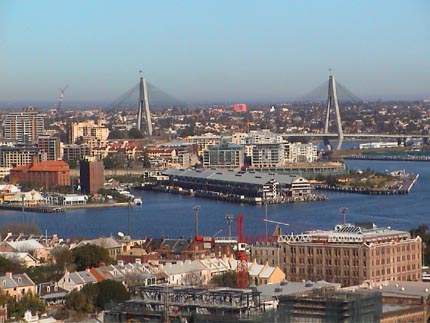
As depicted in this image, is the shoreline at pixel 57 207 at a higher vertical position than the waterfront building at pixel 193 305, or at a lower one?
lower

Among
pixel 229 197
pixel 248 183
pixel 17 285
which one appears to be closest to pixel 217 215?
pixel 229 197

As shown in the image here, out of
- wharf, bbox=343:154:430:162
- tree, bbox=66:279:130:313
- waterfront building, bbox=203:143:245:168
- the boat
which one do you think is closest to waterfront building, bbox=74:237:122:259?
Result: tree, bbox=66:279:130:313

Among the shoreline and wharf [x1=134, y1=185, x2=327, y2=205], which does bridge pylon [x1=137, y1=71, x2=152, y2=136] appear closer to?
wharf [x1=134, y1=185, x2=327, y2=205]

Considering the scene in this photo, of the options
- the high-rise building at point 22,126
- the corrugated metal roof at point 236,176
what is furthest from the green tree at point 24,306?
the high-rise building at point 22,126

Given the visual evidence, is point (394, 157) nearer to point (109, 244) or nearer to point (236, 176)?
point (236, 176)

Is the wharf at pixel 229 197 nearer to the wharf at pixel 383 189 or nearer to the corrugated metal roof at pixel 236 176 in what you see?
the corrugated metal roof at pixel 236 176
